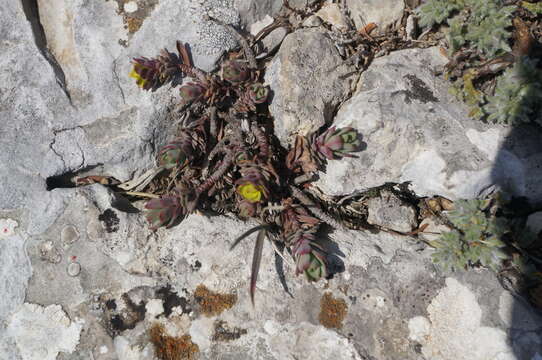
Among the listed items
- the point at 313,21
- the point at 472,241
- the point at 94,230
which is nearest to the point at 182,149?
the point at 94,230

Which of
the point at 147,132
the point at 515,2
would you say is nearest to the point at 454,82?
the point at 515,2

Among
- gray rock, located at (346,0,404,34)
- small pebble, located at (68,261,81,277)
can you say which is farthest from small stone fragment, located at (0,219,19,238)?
gray rock, located at (346,0,404,34)

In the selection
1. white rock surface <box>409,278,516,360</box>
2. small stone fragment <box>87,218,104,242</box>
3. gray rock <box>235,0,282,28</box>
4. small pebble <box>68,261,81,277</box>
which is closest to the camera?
white rock surface <box>409,278,516,360</box>

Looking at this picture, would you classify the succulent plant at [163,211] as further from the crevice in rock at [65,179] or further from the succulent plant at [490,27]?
the succulent plant at [490,27]

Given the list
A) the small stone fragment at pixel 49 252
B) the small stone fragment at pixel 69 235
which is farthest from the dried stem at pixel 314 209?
the small stone fragment at pixel 49 252

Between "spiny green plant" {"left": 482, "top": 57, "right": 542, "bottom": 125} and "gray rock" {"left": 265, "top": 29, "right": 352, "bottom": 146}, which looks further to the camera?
"gray rock" {"left": 265, "top": 29, "right": 352, "bottom": 146}

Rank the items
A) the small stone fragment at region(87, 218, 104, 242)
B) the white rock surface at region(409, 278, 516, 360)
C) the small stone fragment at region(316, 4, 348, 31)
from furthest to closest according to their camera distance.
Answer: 1. the small stone fragment at region(316, 4, 348, 31)
2. the small stone fragment at region(87, 218, 104, 242)
3. the white rock surface at region(409, 278, 516, 360)

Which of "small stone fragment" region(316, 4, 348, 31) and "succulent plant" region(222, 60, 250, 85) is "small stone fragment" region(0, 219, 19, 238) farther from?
"small stone fragment" region(316, 4, 348, 31)

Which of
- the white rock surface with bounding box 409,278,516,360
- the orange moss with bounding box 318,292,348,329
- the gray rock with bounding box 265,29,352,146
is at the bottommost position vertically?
the white rock surface with bounding box 409,278,516,360
